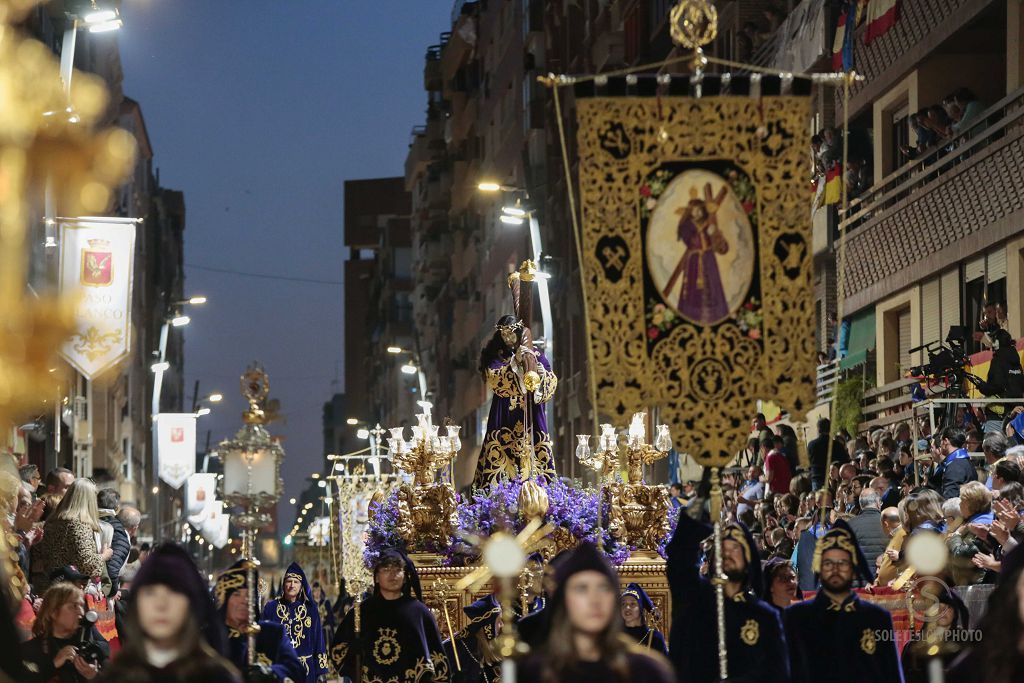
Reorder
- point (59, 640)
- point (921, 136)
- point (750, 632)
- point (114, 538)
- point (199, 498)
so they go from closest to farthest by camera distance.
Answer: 1. point (750, 632)
2. point (59, 640)
3. point (114, 538)
4. point (921, 136)
5. point (199, 498)

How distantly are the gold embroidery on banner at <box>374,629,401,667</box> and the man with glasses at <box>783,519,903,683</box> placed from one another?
410cm

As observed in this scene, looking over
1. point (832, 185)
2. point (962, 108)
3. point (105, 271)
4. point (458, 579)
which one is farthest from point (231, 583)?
point (832, 185)

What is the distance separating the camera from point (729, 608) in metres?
11.5

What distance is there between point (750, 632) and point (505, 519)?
6.42 meters

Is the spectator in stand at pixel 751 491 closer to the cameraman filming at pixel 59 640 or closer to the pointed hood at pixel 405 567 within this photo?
the pointed hood at pixel 405 567

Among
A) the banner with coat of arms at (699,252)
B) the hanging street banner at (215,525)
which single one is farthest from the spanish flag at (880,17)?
the hanging street banner at (215,525)

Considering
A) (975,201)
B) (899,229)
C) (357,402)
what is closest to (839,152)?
(899,229)

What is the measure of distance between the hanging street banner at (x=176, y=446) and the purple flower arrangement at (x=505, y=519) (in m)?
30.2

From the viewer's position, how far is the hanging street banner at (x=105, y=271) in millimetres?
22984

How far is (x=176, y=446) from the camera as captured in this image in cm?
4916

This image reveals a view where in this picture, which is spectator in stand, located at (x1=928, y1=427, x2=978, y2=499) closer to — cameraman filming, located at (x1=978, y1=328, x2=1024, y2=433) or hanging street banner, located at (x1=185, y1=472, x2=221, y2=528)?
cameraman filming, located at (x1=978, y1=328, x2=1024, y2=433)

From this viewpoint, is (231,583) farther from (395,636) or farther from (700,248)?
(700,248)

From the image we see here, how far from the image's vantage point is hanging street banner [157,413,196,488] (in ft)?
158

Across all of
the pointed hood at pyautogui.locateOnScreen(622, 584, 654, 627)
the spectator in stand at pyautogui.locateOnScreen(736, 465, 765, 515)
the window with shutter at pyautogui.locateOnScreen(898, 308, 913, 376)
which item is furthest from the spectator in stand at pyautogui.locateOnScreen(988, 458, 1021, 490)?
the window with shutter at pyautogui.locateOnScreen(898, 308, 913, 376)
